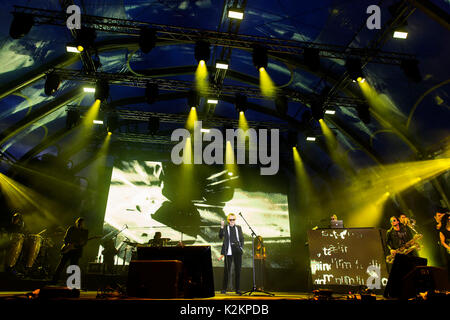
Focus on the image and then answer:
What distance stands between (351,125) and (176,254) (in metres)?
8.78

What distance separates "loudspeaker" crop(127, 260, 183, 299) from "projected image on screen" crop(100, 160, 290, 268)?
24.3ft

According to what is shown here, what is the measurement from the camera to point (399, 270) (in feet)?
11.0

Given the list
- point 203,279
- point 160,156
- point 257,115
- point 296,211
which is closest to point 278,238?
point 296,211

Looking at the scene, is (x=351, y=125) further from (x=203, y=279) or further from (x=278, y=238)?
(x=203, y=279)

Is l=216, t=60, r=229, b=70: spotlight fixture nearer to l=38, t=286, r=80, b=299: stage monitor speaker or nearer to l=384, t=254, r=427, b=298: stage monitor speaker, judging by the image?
l=384, t=254, r=427, b=298: stage monitor speaker

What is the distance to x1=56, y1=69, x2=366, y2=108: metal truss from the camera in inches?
315

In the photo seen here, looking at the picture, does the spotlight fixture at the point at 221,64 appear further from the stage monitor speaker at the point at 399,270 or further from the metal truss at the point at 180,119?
the stage monitor speaker at the point at 399,270

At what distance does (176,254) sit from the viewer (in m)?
3.48

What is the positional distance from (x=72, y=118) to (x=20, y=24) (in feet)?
12.4

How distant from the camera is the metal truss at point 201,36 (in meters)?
6.45

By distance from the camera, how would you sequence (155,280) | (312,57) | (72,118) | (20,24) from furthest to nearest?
(72,118) < (312,57) < (20,24) < (155,280)

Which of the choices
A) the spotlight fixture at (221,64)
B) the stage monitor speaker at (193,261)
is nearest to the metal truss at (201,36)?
the spotlight fixture at (221,64)

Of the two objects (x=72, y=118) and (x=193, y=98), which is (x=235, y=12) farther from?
(x=72, y=118)

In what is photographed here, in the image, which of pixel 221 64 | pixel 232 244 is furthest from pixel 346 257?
pixel 221 64
